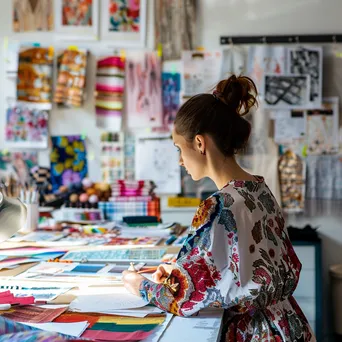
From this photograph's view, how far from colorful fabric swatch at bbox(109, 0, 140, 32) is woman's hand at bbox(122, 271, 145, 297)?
10.1 ft

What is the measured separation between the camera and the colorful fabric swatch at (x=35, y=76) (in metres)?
4.47

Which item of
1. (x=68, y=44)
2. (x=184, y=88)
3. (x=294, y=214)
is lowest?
(x=294, y=214)

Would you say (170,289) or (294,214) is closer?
(170,289)

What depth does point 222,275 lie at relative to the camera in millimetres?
1491

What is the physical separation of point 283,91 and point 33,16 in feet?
6.45

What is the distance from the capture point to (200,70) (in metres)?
4.43

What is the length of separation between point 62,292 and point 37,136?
2.94 metres

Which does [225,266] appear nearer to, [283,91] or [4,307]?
[4,307]

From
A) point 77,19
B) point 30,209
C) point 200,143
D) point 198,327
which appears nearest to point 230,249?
point 198,327

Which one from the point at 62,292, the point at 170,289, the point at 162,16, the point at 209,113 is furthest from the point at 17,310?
the point at 162,16

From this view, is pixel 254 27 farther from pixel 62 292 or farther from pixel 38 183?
pixel 62 292

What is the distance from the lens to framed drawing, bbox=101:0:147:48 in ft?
14.7

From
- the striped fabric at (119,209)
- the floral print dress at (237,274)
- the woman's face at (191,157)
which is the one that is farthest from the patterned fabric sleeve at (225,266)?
the striped fabric at (119,209)

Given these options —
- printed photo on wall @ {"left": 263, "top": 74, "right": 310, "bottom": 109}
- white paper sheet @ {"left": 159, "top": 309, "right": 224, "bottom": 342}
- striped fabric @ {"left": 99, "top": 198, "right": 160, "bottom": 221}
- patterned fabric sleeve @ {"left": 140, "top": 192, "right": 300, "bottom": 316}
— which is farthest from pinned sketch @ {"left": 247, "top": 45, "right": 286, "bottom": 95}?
white paper sheet @ {"left": 159, "top": 309, "right": 224, "bottom": 342}
